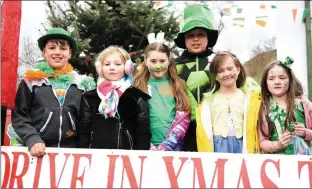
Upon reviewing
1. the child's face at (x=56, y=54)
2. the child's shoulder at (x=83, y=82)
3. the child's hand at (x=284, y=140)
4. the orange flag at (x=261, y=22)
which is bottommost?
the child's hand at (x=284, y=140)

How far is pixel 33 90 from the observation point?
361 centimetres

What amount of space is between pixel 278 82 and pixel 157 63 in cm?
102

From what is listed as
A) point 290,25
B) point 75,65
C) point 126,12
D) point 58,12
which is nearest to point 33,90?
point 75,65

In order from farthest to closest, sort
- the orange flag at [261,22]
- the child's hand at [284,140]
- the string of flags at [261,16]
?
the orange flag at [261,22], the string of flags at [261,16], the child's hand at [284,140]

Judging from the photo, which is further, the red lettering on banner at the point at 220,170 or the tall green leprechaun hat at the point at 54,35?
the tall green leprechaun hat at the point at 54,35

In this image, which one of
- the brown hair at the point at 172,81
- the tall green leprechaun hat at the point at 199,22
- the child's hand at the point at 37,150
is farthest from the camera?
the tall green leprechaun hat at the point at 199,22

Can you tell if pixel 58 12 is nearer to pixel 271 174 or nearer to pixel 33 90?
pixel 33 90

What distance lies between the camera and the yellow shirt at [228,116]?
3645 millimetres

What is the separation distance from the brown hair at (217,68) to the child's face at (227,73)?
0.10 feet

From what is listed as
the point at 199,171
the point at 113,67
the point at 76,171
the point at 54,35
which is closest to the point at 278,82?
the point at 199,171

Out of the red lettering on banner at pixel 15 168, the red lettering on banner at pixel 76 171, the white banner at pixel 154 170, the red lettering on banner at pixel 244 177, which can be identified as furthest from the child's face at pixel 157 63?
the red lettering on banner at pixel 15 168

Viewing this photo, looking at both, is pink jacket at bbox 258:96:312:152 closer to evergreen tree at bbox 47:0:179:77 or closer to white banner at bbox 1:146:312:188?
white banner at bbox 1:146:312:188

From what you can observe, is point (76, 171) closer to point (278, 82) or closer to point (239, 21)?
point (278, 82)

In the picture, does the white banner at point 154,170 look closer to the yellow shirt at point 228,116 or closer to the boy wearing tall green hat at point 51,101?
the boy wearing tall green hat at point 51,101
